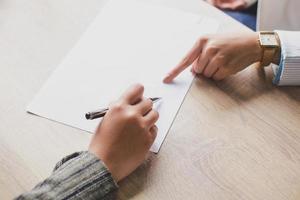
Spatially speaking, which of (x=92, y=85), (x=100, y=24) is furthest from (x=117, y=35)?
(x=92, y=85)

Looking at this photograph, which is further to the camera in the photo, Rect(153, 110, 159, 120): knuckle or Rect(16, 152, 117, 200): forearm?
Rect(153, 110, 159, 120): knuckle

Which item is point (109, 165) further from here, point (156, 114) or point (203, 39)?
point (203, 39)

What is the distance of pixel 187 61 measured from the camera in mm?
827

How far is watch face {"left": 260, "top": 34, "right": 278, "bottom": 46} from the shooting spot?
834mm

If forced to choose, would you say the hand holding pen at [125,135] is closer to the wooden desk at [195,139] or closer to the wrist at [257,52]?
the wooden desk at [195,139]

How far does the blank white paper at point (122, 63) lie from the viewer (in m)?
0.77

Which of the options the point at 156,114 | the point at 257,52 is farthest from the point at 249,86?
the point at 156,114

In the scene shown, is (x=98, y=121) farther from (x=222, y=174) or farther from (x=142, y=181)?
(x=222, y=174)

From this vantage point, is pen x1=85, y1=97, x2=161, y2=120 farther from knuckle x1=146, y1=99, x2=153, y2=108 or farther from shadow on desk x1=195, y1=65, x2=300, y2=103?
shadow on desk x1=195, y1=65, x2=300, y2=103

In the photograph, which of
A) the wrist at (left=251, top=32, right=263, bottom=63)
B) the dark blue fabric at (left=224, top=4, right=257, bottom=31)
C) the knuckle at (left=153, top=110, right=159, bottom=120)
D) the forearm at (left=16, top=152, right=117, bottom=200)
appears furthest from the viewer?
the dark blue fabric at (left=224, top=4, right=257, bottom=31)

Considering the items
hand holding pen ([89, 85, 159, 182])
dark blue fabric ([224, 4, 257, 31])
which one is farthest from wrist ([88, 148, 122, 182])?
dark blue fabric ([224, 4, 257, 31])

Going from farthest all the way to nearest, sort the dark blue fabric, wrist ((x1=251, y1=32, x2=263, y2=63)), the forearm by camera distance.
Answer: the dark blue fabric, wrist ((x1=251, y1=32, x2=263, y2=63)), the forearm

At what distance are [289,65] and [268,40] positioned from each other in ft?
0.26

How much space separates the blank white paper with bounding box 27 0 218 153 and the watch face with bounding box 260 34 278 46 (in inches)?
4.6
